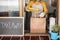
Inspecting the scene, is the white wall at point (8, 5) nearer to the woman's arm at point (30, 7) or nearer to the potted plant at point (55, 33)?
the woman's arm at point (30, 7)

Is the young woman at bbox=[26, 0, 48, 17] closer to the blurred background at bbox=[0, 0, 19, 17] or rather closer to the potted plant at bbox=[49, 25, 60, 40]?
the blurred background at bbox=[0, 0, 19, 17]

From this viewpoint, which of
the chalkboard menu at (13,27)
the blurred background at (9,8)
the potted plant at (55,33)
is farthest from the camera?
the blurred background at (9,8)

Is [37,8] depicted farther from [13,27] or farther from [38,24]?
[13,27]

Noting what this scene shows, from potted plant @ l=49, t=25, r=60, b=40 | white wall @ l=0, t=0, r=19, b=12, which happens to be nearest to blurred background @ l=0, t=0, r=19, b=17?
white wall @ l=0, t=0, r=19, b=12

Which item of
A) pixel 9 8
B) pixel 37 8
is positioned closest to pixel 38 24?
pixel 37 8

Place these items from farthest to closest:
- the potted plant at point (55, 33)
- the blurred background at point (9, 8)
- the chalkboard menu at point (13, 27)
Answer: the blurred background at point (9, 8), the chalkboard menu at point (13, 27), the potted plant at point (55, 33)

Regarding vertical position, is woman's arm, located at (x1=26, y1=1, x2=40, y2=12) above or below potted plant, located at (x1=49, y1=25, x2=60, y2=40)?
above

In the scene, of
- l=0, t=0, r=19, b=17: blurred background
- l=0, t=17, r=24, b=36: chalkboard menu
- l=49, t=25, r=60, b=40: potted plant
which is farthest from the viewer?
l=0, t=0, r=19, b=17: blurred background

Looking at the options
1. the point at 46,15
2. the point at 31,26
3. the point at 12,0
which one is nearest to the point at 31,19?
the point at 31,26

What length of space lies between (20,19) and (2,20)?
265 millimetres

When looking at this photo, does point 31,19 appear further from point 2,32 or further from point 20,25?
point 2,32

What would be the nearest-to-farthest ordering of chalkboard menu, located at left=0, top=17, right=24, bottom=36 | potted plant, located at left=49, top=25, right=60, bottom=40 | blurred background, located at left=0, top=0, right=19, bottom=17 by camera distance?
1. potted plant, located at left=49, top=25, right=60, bottom=40
2. chalkboard menu, located at left=0, top=17, right=24, bottom=36
3. blurred background, located at left=0, top=0, right=19, bottom=17

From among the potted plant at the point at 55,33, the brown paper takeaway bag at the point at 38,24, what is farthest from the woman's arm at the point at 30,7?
the potted plant at the point at 55,33

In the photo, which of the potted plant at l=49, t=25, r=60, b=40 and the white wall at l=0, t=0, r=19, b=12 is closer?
the potted plant at l=49, t=25, r=60, b=40
